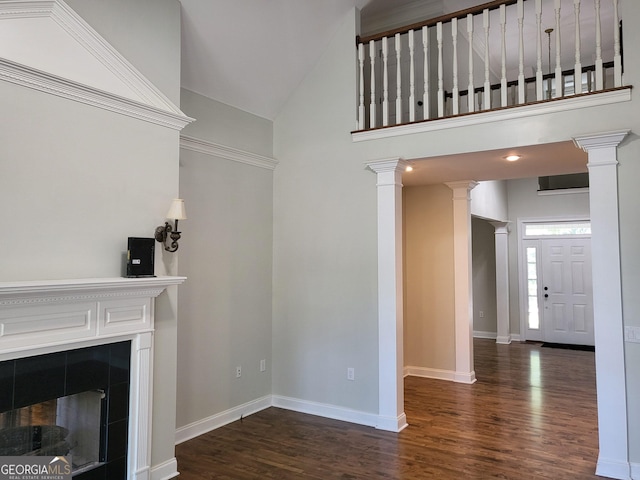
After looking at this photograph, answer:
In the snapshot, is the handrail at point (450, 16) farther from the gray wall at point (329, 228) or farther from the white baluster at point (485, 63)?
the gray wall at point (329, 228)

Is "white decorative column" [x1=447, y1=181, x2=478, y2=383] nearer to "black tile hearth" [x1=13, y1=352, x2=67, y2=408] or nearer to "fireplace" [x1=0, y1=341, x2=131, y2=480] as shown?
"fireplace" [x1=0, y1=341, x2=131, y2=480]

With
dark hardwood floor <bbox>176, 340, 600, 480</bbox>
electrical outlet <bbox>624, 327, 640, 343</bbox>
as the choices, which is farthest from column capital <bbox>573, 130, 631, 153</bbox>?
dark hardwood floor <bbox>176, 340, 600, 480</bbox>

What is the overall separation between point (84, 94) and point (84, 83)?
0.07 meters

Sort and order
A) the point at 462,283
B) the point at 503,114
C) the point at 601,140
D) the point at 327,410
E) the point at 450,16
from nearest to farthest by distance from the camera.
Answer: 1. the point at 601,140
2. the point at 503,114
3. the point at 450,16
4. the point at 327,410
5. the point at 462,283

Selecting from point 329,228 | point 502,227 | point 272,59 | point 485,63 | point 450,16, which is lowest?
point 329,228

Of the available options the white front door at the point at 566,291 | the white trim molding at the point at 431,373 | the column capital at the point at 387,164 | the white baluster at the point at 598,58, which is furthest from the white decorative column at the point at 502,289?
the white baluster at the point at 598,58

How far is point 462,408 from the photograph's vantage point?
4.59 m

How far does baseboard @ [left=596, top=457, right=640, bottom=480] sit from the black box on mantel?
337 centimetres

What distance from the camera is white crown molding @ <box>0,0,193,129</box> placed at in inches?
94.3

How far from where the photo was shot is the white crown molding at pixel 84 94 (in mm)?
2367

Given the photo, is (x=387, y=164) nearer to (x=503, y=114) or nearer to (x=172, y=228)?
(x=503, y=114)

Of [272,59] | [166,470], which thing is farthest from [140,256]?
[272,59]

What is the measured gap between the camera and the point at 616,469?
10.2ft

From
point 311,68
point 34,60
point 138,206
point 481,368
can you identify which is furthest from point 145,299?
point 481,368
